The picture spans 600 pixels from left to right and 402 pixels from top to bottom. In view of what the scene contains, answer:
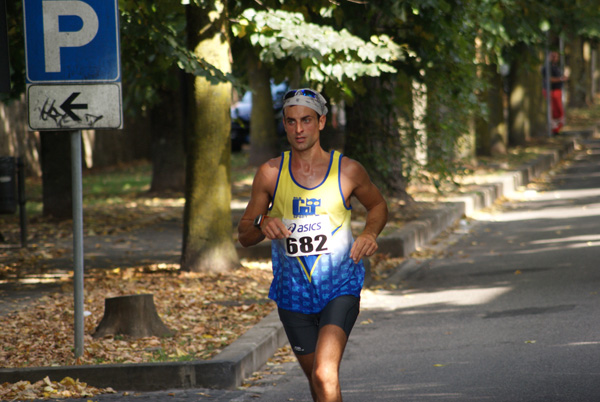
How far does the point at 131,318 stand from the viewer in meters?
7.57

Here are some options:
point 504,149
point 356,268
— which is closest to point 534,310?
point 356,268

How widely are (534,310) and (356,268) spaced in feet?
14.0

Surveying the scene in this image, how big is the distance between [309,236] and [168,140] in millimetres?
14370

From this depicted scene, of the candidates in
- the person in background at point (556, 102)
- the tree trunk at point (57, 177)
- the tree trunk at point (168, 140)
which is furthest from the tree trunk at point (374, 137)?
the person in background at point (556, 102)

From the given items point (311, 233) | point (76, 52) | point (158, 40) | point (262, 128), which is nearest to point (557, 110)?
point (262, 128)

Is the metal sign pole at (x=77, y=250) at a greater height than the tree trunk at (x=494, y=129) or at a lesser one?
lesser

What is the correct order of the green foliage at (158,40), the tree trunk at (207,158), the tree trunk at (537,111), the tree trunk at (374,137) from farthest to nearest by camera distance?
the tree trunk at (537,111), the tree trunk at (374,137), the tree trunk at (207,158), the green foliage at (158,40)

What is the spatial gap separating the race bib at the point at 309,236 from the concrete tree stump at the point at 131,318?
10.9 ft

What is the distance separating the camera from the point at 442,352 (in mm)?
7172

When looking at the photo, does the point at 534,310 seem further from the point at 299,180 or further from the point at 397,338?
the point at 299,180

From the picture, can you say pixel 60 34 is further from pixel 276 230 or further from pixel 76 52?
pixel 276 230

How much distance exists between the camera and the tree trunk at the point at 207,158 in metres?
10.2

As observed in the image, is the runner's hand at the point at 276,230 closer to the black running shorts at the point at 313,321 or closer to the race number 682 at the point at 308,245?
the race number 682 at the point at 308,245

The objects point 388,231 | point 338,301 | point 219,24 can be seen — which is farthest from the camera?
point 388,231
